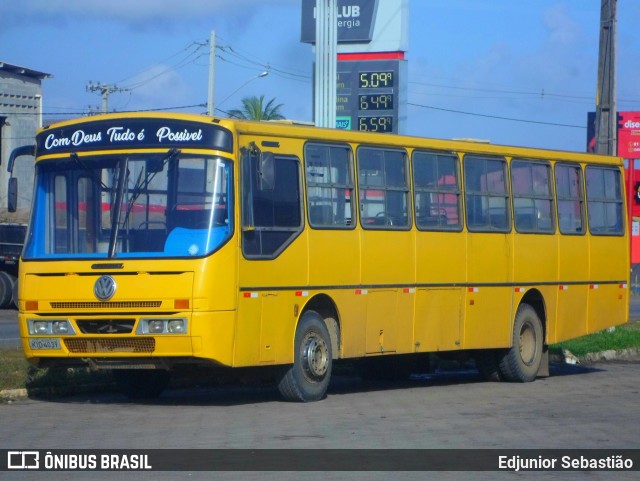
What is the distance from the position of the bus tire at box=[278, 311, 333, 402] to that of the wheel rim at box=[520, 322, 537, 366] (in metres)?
4.54

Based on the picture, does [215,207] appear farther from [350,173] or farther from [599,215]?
[599,215]

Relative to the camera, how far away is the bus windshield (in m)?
12.7

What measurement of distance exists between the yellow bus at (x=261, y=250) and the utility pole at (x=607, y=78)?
7.08 meters

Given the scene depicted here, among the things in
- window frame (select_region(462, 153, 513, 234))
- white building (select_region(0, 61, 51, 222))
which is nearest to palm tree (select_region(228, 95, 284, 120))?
white building (select_region(0, 61, 51, 222))

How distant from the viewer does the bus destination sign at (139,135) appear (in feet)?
42.4

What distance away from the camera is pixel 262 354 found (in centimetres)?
1321

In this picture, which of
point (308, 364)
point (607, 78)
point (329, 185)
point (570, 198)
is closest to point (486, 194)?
point (570, 198)

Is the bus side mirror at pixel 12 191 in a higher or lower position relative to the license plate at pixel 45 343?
higher

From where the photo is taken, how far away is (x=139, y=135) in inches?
517

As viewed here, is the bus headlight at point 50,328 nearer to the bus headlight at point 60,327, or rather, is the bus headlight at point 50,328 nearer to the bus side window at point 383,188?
the bus headlight at point 60,327

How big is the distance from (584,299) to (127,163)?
8.69m

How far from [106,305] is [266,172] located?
86.4 inches

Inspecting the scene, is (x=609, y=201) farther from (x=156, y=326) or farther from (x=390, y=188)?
(x=156, y=326)

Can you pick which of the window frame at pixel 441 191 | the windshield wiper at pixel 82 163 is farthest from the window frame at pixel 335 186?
the windshield wiper at pixel 82 163
